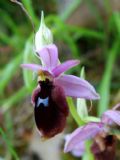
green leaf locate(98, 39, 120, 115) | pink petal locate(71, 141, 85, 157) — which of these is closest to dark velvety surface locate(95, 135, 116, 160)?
pink petal locate(71, 141, 85, 157)

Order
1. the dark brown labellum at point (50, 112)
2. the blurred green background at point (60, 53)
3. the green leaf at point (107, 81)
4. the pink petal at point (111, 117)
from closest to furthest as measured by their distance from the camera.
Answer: the dark brown labellum at point (50, 112)
the pink petal at point (111, 117)
the green leaf at point (107, 81)
the blurred green background at point (60, 53)

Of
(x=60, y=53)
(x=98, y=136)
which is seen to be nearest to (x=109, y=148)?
(x=98, y=136)

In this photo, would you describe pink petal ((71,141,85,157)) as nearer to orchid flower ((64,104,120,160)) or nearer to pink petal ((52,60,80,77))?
orchid flower ((64,104,120,160))

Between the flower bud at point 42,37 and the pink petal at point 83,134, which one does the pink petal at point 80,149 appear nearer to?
the pink petal at point 83,134

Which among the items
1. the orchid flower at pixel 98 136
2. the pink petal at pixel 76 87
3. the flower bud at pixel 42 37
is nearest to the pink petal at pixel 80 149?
the orchid flower at pixel 98 136

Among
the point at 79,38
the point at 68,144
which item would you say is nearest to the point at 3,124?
the point at 79,38

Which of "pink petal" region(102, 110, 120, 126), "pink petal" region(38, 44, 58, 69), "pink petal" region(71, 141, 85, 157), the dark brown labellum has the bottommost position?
"pink petal" region(71, 141, 85, 157)

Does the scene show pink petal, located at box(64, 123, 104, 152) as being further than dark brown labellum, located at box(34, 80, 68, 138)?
Yes

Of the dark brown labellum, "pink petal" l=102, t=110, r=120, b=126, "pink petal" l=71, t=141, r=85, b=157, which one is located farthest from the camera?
"pink petal" l=71, t=141, r=85, b=157
